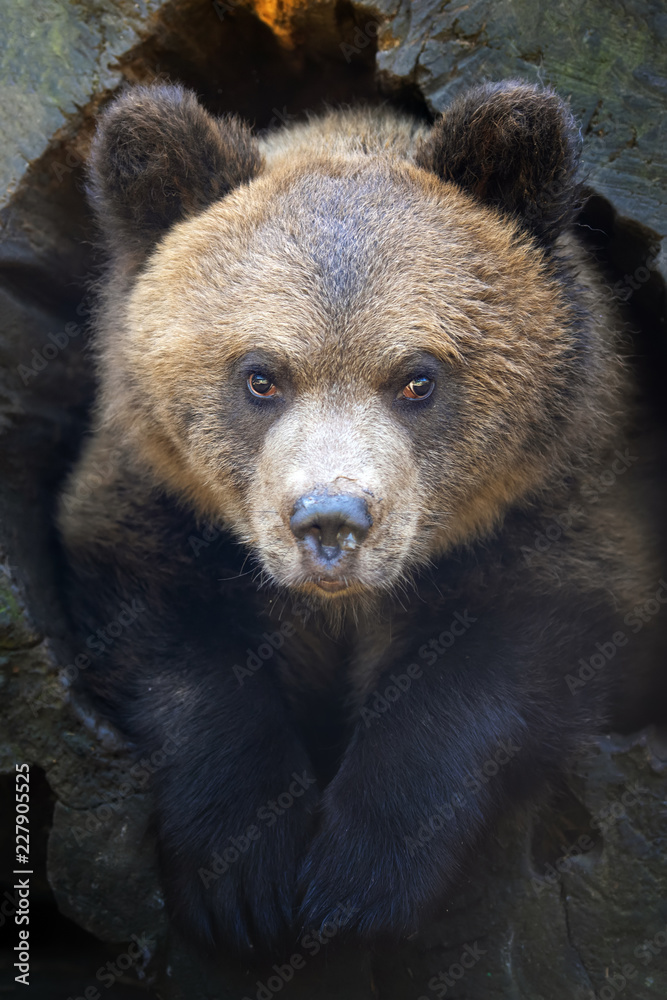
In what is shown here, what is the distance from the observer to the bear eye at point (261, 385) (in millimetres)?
3299

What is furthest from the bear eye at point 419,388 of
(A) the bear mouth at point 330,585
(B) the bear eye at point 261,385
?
(A) the bear mouth at point 330,585

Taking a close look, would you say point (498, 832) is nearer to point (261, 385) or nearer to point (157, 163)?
point (261, 385)

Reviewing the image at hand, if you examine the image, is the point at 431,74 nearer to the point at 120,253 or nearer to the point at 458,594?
the point at 120,253

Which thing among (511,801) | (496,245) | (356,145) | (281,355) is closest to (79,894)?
(511,801)

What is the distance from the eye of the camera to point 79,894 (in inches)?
145

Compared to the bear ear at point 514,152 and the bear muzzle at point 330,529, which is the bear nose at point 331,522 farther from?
the bear ear at point 514,152

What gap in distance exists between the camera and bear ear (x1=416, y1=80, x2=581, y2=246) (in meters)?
3.24

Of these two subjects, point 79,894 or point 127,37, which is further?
point 127,37

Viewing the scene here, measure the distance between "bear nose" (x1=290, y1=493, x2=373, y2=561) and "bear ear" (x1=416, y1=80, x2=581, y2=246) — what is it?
61.0 inches

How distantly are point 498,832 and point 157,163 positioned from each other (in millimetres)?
3197

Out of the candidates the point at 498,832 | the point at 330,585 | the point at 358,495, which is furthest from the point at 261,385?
the point at 498,832

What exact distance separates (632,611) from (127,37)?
3.65 m

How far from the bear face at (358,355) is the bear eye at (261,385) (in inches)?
0.4

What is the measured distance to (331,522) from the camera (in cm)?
283
